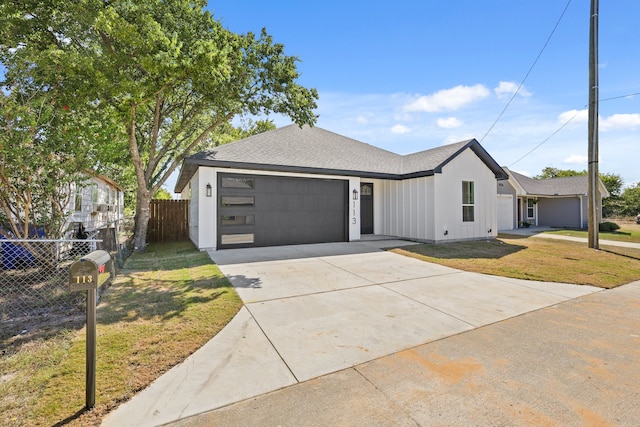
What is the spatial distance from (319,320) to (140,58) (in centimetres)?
680

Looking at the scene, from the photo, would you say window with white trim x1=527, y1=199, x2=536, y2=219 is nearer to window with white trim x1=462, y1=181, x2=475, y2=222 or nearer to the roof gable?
the roof gable

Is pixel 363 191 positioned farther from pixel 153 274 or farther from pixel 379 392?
pixel 379 392

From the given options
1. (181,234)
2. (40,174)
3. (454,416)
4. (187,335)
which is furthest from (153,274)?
(181,234)

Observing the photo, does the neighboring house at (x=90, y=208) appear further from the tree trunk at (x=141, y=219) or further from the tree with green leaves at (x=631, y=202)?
the tree with green leaves at (x=631, y=202)

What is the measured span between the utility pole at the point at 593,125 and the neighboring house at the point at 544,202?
888cm

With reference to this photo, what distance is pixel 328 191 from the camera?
1125cm

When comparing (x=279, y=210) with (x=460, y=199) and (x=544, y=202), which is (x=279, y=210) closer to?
(x=460, y=199)

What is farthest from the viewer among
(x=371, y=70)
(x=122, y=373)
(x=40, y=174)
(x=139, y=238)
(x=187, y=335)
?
(x=371, y=70)

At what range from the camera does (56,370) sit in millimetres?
2586

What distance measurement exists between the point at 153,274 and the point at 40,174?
9.52 ft

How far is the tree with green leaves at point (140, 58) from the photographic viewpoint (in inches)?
249

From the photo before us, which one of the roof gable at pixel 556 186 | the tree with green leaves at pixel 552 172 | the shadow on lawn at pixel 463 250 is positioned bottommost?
the shadow on lawn at pixel 463 250

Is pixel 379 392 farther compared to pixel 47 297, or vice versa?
pixel 47 297

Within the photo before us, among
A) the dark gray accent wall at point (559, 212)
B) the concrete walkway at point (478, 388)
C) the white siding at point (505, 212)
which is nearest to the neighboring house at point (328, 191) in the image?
the white siding at point (505, 212)
